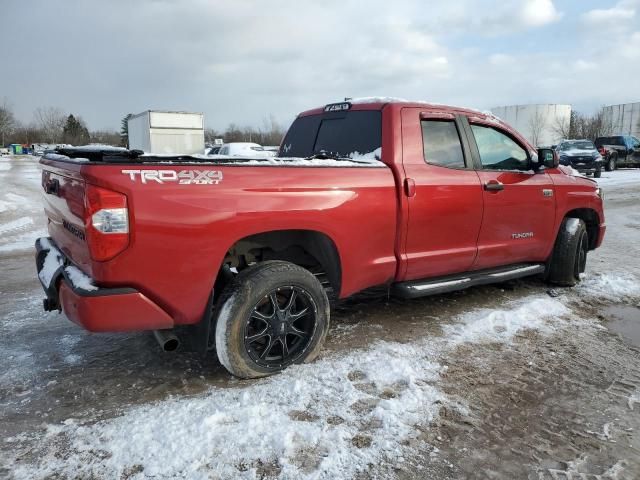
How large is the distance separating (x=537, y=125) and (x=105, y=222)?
5792 cm

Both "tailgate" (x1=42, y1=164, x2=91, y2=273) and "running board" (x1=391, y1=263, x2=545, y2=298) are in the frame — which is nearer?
"tailgate" (x1=42, y1=164, x2=91, y2=273)

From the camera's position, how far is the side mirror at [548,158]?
4824 millimetres

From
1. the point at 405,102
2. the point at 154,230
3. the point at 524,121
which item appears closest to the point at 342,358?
the point at 154,230

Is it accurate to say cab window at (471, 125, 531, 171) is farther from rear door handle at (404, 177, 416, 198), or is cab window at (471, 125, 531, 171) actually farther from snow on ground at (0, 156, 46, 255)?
snow on ground at (0, 156, 46, 255)

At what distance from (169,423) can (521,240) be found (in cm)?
362

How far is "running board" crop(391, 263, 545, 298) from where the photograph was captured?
155 inches

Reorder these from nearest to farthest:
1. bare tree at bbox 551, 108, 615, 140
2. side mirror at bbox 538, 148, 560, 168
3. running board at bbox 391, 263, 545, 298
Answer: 1. running board at bbox 391, 263, 545, 298
2. side mirror at bbox 538, 148, 560, 168
3. bare tree at bbox 551, 108, 615, 140

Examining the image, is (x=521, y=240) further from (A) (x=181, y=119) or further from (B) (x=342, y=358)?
(A) (x=181, y=119)

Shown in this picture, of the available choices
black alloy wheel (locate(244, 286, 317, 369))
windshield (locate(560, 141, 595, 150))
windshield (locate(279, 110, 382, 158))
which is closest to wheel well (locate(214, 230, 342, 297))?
black alloy wheel (locate(244, 286, 317, 369))

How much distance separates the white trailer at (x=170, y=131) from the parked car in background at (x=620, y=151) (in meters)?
20.9

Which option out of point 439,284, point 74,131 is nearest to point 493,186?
point 439,284

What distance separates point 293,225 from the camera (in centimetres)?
319

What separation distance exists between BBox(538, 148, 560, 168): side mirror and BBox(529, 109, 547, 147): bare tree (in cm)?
5272

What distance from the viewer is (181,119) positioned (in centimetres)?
2464
